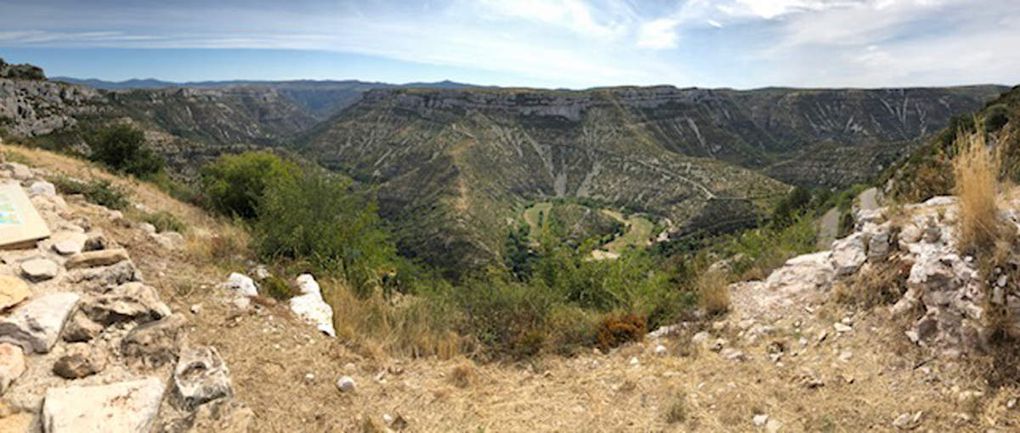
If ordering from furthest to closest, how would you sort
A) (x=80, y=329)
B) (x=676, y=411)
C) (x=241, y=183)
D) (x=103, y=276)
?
(x=241, y=183), (x=103, y=276), (x=676, y=411), (x=80, y=329)

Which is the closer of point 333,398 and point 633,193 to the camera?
point 333,398

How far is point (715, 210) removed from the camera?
7631 centimetres

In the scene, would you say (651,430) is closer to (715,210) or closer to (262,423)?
(262,423)

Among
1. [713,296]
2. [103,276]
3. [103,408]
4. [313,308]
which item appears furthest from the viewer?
[713,296]

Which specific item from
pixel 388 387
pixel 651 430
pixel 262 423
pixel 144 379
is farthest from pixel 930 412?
pixel 144 379

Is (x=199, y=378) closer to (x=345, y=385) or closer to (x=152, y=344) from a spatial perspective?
(x=152, y=344)

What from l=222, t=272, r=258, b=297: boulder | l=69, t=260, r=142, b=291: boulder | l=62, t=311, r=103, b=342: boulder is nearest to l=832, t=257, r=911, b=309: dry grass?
l=222, t=272, r=258, b=297: boulder

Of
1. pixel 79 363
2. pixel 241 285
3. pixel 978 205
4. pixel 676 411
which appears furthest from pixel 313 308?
pixel 978 205

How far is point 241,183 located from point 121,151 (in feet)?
22.3

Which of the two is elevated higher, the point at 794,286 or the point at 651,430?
the point at 794,286

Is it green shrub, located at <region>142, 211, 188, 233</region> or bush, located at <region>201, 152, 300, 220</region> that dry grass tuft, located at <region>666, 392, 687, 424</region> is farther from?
bush, located at <region>201, 152, 300, 220</region>

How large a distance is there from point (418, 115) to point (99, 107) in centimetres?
7953

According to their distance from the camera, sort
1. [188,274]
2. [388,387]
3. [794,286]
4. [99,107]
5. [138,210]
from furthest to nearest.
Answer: [99,107], [138,210], [794,286], [188,274], [388,387]

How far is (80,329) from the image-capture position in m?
3.92
